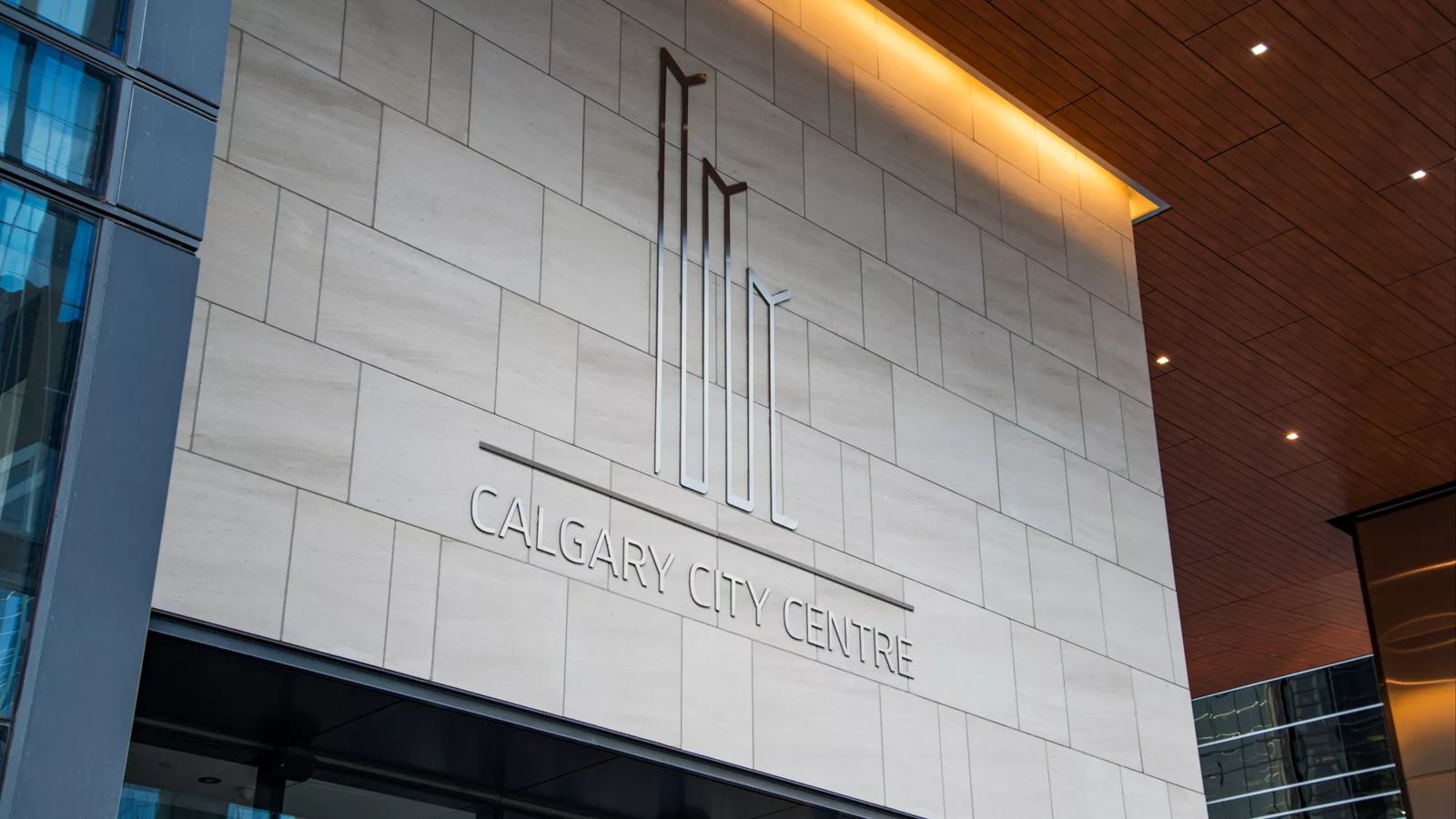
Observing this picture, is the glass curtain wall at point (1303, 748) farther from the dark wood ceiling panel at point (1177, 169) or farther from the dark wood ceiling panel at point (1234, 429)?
the dark wood ceiling panel at point (1177, 169)

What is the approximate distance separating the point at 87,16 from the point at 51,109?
0.46 m

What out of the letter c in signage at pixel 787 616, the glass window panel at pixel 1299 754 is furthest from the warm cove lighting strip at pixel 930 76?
the glass window panel at pixel 1299 754

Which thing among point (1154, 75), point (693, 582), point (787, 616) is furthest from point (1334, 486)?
point (693, 582)

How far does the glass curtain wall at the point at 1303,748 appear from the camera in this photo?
2320 cm

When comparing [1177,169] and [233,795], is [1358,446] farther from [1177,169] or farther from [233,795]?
[233,795]

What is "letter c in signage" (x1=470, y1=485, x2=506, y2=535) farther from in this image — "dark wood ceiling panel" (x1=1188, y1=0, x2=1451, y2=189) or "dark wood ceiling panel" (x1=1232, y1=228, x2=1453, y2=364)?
"dark wood ceiling panel" (x1=1232, y1=228, x2=1453, y2=364)

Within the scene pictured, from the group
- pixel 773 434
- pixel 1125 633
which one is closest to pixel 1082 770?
pixel 1125 633

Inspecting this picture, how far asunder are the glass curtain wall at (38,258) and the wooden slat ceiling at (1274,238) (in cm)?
676

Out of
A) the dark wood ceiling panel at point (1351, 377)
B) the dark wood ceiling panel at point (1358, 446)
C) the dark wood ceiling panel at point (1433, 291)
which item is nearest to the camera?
the dark wood ceiling panel at point (1433, 291)

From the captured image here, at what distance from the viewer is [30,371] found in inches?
209

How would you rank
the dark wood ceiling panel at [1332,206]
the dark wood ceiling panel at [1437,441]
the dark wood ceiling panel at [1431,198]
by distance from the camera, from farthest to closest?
the dark wood ceiling panel at [1437,441] → the dark wood ceiling panel at [1431,198] → the dark wood ceiling panel at [1332,206]

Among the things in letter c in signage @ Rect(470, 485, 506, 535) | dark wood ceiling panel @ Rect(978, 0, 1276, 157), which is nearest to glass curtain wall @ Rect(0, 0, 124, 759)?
letter c in signage @ Rect(470, 485, 506, 535)

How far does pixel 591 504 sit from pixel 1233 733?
19878 millimetres

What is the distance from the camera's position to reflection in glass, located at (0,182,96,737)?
16.6 feet
